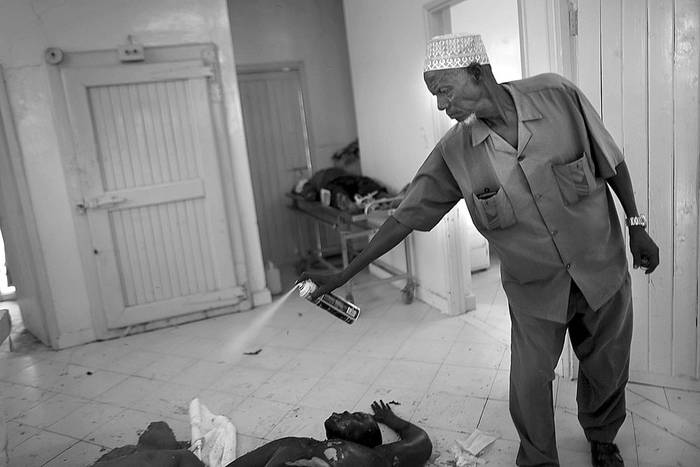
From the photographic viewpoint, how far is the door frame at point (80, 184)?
414cm

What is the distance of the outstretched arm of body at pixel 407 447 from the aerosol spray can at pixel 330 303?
54 cm

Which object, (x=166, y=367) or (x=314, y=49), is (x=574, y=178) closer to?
(x=166, y=367)

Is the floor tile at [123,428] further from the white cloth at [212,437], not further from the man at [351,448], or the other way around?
the man at [351,448]

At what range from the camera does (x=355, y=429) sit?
7.56 feet

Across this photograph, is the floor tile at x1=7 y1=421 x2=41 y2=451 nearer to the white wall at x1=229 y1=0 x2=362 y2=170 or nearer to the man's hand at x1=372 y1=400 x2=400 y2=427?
the man's hand at x1=372 y1=400 x2=400 y2=427

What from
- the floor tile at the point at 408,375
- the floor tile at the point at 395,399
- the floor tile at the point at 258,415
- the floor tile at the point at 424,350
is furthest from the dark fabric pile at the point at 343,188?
the floor tile at the point at 258,415

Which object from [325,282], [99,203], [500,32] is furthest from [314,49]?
[325,282]

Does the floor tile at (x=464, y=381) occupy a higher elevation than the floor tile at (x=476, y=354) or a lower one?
higher

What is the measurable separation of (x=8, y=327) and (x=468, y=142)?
1.88m

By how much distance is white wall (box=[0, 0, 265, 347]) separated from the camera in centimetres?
402

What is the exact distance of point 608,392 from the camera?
7.11 feet

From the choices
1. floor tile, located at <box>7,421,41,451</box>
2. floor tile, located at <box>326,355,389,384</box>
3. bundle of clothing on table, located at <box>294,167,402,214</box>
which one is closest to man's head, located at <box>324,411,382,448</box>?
floor tile, located at <box>326,355,389,384</box>

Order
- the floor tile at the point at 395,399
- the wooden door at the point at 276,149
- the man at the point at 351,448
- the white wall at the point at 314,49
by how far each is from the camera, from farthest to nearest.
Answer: the wooden door at the point at 276,149
the white wall at the point at 314,49
the floor tile at the point at 395,399
the man at the point at 351,448

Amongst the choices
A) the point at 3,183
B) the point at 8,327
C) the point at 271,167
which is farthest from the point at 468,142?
the point at 271,167
